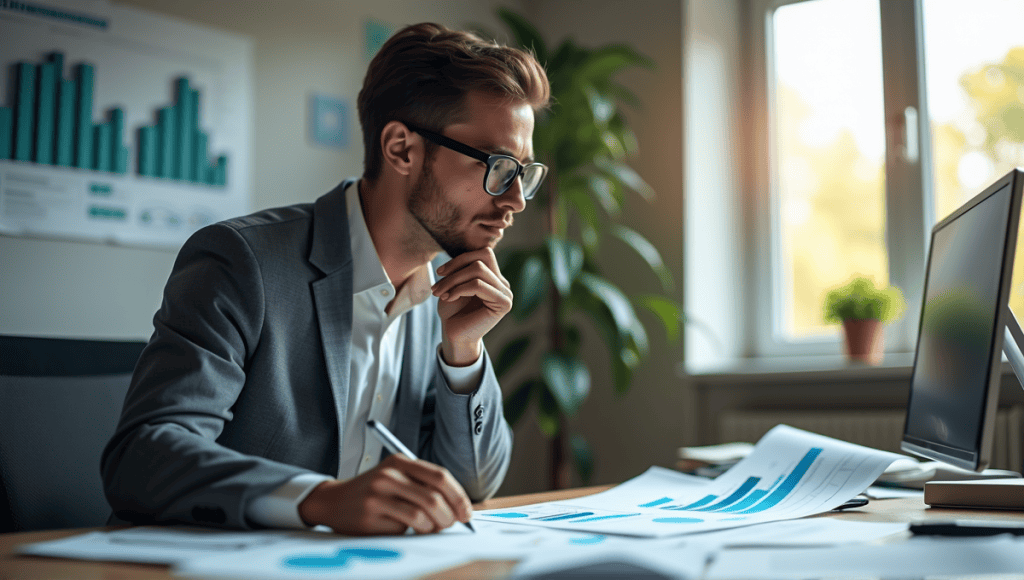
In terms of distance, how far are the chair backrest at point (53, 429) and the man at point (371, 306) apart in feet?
1.09

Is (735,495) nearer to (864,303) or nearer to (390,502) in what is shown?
(390,502)

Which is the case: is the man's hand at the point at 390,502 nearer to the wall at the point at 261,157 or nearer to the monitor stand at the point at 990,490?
the monitor stand at the point at 990,490

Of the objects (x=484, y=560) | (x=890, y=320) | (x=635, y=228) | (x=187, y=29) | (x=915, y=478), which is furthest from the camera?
(x=635, y=228)

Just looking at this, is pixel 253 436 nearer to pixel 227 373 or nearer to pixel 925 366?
pixel 227 373

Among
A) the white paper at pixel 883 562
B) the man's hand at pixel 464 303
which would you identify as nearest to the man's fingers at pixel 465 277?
the man's hand at pixel 464 303

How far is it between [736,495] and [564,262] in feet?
4.82

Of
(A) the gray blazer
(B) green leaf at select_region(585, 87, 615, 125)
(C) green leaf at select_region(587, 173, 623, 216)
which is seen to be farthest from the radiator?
(A) the gray blazer

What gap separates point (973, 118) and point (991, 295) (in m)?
2.01

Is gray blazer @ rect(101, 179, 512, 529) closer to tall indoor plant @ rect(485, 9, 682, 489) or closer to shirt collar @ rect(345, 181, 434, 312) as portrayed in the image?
shirt collar @ rect(345, 181, 434, 312)

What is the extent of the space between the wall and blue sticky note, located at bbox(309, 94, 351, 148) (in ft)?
0.09

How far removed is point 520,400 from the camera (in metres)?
2.55

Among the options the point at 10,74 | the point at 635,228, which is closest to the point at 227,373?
the point at 10,74

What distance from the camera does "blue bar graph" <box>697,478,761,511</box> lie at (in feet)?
3.20

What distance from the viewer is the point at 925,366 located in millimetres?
1151
